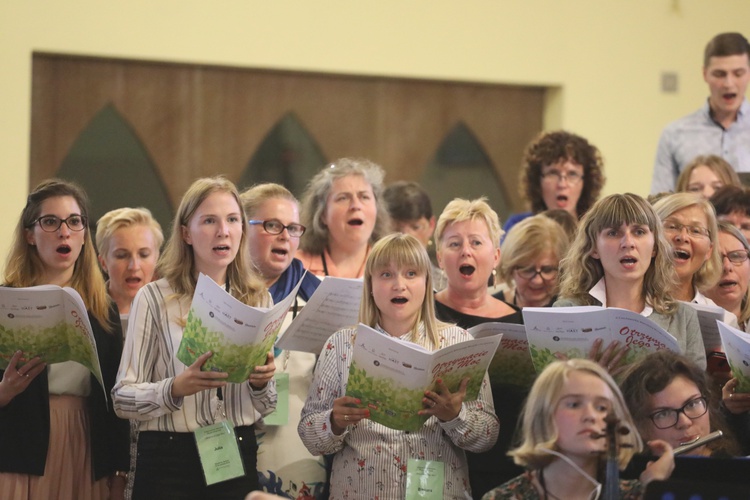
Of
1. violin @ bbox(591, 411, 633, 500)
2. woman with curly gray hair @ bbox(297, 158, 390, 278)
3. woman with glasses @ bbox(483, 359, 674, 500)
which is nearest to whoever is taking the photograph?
violin @ bbox(591, 411, 633, 500)

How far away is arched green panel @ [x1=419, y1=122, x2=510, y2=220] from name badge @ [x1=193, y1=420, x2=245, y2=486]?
3.82m

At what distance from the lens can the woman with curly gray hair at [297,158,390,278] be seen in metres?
3.75

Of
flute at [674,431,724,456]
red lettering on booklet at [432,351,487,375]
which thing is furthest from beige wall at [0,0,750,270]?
flute at [674,431,724,456]

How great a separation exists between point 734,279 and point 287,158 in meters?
3.38

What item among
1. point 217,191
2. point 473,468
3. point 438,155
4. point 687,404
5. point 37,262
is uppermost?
point 438,155

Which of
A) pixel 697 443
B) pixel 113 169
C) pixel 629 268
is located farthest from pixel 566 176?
pixel 113 169

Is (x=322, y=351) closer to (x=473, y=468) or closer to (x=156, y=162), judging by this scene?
(x=473, y=468)

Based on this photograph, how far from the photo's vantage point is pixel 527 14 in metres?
6.47

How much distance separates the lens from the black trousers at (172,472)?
2.78m

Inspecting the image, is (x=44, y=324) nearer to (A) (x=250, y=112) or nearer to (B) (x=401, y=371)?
(B) (x=401, y=371)

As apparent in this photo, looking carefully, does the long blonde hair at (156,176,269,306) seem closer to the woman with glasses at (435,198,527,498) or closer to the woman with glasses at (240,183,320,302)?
the woman with glasses at (240,183,320,302)

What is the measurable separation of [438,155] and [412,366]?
4.11 meters

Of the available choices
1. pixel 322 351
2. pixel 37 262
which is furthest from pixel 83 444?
pixel 322 351

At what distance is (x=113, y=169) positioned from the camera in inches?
231
